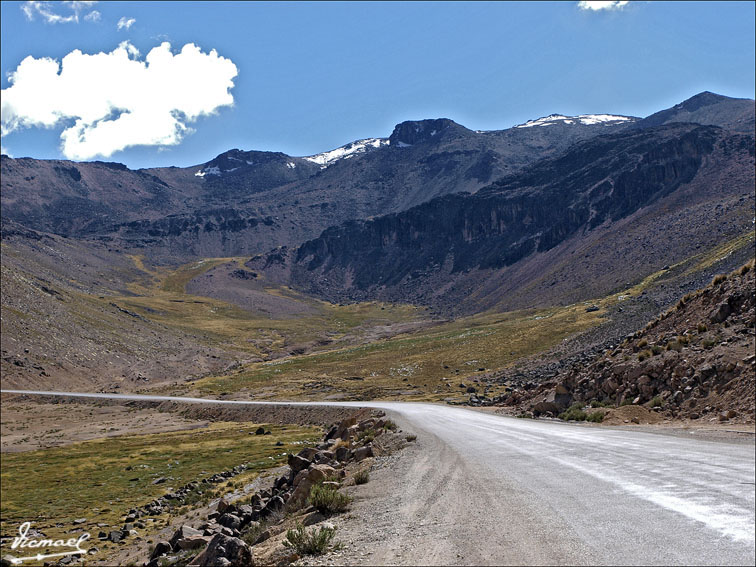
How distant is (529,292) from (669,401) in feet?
463

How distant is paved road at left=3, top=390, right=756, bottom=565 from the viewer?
6180mm

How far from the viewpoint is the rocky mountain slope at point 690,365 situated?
55.7 feet

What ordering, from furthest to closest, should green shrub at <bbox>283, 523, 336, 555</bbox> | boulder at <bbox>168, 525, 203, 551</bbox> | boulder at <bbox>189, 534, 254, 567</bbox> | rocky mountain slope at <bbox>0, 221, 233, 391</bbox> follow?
rocky mountain slope at <bbox>0, 221, 233, 391</bbox>
boulder at <bbox>168, 525, 203, 551</bbox>
boulder at <bbox>189, 534, 254, 567</bbox>
green shrub at <bbox>283, 523, 336, 555</bbox>

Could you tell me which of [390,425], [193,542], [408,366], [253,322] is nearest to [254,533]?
[193,542]

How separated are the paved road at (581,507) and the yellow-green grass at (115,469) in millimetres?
17762

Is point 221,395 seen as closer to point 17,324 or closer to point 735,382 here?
point 17,324

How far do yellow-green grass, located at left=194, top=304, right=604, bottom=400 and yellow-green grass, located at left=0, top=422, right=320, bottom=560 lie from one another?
21949mm

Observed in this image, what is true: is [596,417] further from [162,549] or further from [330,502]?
[162,549]

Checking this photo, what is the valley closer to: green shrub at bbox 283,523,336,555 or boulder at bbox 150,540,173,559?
boulder at bbox 150,540,173,559

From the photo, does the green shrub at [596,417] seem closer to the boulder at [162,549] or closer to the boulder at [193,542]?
the boulder at [193,542]

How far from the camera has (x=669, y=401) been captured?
1906 centimetres

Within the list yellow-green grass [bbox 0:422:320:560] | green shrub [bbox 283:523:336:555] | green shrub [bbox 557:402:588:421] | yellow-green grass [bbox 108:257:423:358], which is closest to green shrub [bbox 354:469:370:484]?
green shrub [bbox 283:523:336:555]

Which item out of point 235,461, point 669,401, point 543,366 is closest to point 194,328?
point 543,366

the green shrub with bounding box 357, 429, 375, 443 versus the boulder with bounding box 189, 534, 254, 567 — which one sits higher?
the boulder with bounding box 189, 534, 254, 567
